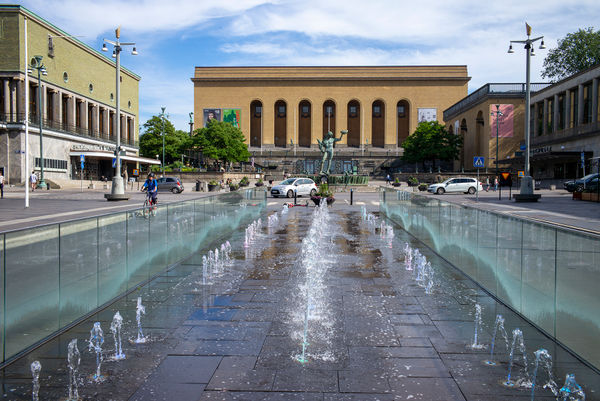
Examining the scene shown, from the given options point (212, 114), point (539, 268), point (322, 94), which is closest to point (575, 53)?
point (322, 94)

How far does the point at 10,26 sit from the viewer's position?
4950cm

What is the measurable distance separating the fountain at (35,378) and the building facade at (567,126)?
5037 centimetres

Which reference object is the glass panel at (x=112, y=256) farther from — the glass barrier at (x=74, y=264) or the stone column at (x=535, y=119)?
the stone column at (x=535, y=119)

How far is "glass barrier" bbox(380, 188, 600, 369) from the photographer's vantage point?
4902 millimetres

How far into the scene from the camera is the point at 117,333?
5770 mm

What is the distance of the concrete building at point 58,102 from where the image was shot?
1948 inches

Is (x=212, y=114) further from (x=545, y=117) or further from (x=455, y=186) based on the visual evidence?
(x=455, y=186)

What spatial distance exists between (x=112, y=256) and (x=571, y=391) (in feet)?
19.5

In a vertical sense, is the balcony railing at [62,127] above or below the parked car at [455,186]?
above

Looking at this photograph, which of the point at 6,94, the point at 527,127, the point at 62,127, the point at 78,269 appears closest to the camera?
the point at 78,269

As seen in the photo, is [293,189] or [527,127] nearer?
[527,127]

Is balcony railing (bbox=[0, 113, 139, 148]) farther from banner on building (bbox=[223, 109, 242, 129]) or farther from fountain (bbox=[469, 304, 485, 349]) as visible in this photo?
fountain (bbox=[469, 304, 485, 349])

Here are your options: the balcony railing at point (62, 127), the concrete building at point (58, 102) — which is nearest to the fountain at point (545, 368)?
the concrete building at point (58, 102)

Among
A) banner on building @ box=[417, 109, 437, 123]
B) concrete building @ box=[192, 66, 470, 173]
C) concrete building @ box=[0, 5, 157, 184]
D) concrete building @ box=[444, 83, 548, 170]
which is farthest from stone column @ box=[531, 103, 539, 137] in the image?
concrete building @ box=[0, 5, 157, 184]
